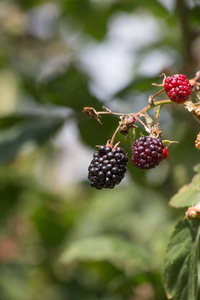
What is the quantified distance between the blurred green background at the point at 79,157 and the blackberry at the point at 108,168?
0.49m

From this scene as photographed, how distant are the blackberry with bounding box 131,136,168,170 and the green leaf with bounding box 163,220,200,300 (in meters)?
0.33

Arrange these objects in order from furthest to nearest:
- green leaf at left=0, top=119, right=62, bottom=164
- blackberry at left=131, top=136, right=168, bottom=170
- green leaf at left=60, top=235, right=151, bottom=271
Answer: green leaf at left=0, top=119, right=62, bottom=164
green leaf at left=60, top=235, right=151, bottom=271
blackberry at left=131, top=136, right=168, bottom=170

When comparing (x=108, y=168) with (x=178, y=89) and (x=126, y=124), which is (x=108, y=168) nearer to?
(x=126, y=124)

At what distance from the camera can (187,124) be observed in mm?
3281

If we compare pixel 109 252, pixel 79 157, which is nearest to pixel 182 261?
pixel 109 252

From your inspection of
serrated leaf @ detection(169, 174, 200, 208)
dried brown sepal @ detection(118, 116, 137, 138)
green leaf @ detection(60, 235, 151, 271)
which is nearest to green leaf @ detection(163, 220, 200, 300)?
serrated leaf @ detection(169, 174, 200, 208)

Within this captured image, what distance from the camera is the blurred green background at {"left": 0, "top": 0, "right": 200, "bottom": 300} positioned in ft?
10.1

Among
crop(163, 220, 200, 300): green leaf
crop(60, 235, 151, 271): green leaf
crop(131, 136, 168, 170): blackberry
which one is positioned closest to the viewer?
crop(131, 136, 168, 170): blackberry

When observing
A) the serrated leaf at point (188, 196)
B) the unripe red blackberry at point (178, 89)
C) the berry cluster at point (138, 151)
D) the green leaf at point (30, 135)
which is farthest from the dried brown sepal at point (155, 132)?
the green leaf at point (30, 135)

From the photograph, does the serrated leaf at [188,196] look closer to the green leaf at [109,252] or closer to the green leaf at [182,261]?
the green leaf at [182,261]

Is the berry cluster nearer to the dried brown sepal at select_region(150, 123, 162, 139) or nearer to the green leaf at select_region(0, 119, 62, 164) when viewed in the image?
the dried brown sepal at select_region(150, 123, 162, 139)

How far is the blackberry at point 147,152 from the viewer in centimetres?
181

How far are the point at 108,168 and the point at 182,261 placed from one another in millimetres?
519

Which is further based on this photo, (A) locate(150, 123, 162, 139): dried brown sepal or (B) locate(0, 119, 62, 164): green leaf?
(B) locate(0, 119, 62, 164): green leaf
